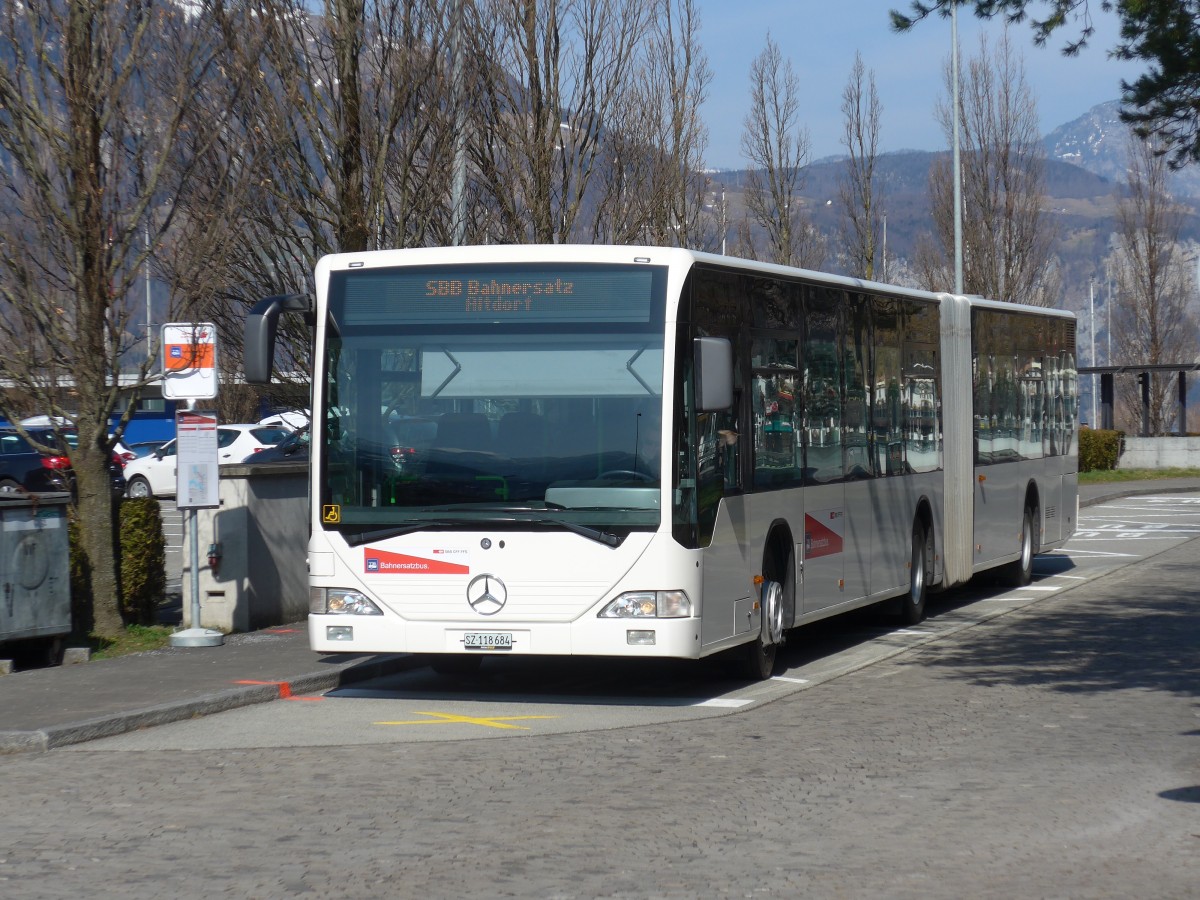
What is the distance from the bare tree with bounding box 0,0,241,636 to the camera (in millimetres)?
13867

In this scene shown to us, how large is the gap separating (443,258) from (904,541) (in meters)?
6.45

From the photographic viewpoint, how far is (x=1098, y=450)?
49.3 metres

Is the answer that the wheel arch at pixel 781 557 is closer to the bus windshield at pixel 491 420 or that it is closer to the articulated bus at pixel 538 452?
the articulated bus at pixel 538 452

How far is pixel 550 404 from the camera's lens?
11320 millimetres

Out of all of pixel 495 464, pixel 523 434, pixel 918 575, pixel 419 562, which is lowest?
pixel 918 575

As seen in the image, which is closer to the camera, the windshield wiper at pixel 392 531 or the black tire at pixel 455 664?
the windshield wiper at pixel 392 531

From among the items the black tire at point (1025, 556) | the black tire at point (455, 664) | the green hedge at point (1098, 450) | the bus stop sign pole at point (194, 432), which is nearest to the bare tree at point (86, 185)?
the bus stop sign pole at point (194, 432)

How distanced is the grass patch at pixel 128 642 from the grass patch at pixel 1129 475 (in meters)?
33.4

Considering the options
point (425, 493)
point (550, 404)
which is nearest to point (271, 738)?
point (425, 493)

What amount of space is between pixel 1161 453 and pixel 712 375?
42.0m

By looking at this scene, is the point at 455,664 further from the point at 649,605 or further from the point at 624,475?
the point at 624,475

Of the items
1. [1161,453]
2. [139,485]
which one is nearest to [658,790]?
[139,485]

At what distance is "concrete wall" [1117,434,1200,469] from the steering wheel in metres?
41.5

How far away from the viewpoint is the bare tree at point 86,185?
1387cm
